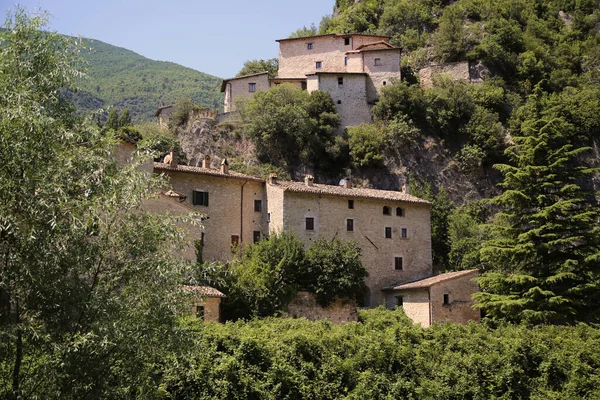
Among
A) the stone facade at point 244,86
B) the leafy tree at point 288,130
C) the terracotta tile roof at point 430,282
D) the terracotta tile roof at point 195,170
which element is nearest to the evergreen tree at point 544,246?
the terracotta tile roof at point 430,282

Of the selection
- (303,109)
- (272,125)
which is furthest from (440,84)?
(272,125)

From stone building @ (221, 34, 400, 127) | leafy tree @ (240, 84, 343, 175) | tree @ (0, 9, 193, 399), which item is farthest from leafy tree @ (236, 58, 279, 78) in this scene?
tree @ (0, 9, 193, 399)

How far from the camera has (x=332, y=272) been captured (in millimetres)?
36031

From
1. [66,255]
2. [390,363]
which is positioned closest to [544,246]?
[390,363]

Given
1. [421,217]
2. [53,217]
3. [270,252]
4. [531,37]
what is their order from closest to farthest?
[53,217], [270,252], [421,217], [531,37]

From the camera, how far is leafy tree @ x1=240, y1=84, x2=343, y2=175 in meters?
54.3

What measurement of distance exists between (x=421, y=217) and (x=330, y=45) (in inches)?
1190

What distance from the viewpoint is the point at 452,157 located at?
59.0m

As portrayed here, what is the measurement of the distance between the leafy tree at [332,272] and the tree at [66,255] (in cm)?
2147

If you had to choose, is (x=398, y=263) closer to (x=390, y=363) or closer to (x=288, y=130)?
(x=390, y=363)

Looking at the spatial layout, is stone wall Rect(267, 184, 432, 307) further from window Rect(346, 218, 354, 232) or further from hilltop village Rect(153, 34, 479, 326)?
window Rect(346, 218, 354, 232)

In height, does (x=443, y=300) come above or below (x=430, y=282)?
below

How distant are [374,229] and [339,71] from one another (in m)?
28.4

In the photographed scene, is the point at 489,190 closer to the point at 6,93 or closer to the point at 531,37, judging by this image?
the point at 531,37
